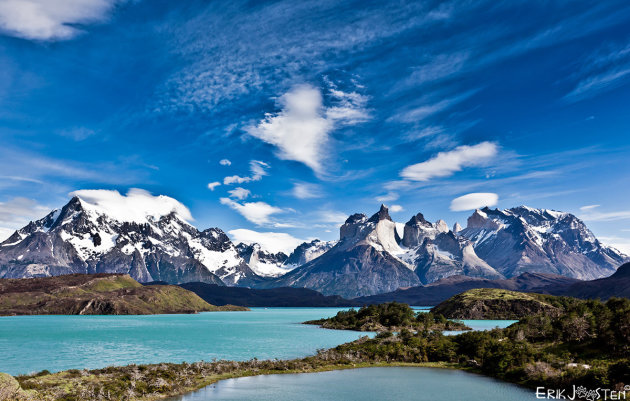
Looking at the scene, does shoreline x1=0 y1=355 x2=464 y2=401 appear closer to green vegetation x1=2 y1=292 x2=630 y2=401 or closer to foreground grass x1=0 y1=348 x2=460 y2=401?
foreground grass x1=0 y1=348 x2=460 y2=401

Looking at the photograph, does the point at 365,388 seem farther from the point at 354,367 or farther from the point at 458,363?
the point at 458,363

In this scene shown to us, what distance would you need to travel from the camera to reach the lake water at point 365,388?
62.0 m

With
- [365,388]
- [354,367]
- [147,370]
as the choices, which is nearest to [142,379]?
[147,370]

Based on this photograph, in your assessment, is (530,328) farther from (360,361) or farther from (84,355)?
(84,355)

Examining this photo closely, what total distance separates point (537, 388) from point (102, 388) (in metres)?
62.4

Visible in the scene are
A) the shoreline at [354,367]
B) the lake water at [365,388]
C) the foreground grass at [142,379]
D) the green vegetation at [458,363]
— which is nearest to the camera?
the foreground grass at [142,379]

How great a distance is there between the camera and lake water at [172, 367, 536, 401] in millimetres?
61969

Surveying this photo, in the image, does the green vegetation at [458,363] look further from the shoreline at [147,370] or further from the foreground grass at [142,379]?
the shoreline at [147,370]

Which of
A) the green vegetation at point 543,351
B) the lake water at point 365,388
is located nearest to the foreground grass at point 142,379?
the lake water at point 365,388

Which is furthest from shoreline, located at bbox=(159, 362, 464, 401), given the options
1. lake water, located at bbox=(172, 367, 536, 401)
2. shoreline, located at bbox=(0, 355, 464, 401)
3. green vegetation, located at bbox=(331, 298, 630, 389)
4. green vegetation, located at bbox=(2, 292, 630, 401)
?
green vegetation, located at bbox=(331, 298, 630, 389)

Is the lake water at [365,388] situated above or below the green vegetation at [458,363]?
below

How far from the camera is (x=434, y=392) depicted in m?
65.5

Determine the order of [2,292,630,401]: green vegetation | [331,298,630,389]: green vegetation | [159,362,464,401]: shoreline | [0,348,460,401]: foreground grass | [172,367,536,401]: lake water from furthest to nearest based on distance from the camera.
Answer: [159,362,464,401]: shoreline, [331,298,630,389]: green vegetation, [172,367,536,401]: lake water, [2,292,630,401]: green vegetation, [0,348,460,401]: foreground grass

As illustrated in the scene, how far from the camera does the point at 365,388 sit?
223ft
